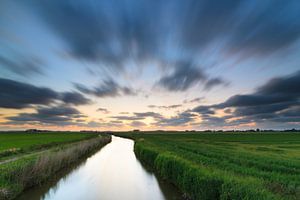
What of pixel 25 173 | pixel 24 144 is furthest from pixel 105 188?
pixel 24 144

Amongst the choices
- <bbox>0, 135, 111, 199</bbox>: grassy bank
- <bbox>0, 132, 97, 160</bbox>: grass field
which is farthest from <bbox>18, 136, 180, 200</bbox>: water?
<bbox>0, 132, 97, 160</bbox>: grass field

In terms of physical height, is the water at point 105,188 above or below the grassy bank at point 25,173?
below

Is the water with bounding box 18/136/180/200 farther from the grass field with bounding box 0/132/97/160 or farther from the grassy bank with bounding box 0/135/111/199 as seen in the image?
the grass field with bounding box 0/132/97/160

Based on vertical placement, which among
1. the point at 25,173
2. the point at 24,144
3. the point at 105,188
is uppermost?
the point at 24,144

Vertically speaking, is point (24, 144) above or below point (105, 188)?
above

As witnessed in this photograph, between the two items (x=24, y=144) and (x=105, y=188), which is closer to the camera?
(x=105, y=188)

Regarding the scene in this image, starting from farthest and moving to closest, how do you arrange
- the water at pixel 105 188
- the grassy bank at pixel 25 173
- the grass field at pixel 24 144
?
the grass field at pixel 24 144
the water at pixel 105 188
the grassy bank at pixel 25 173

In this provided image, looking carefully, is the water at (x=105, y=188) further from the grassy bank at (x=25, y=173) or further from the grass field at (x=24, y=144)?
the grass field at (x=24, y=144)

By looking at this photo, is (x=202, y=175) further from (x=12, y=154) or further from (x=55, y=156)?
(x=12, y=154)

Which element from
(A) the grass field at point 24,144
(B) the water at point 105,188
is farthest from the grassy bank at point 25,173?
(A) the grass field at point 24,144

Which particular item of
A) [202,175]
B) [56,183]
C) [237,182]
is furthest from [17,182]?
[237,182]

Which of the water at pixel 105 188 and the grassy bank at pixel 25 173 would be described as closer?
the grassy bank at pixel 25 173

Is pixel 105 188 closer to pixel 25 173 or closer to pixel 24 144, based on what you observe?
pixel 25 173

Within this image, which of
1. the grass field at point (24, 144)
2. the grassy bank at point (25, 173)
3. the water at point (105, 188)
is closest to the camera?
the grassy bank at point (25, 173)
